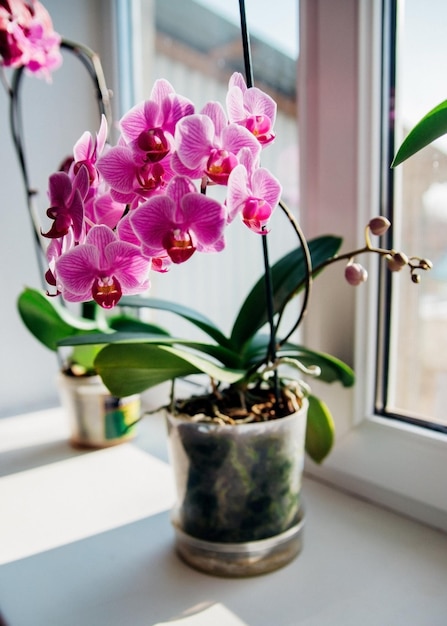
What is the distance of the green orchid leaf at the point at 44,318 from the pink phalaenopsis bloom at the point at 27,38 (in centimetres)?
33

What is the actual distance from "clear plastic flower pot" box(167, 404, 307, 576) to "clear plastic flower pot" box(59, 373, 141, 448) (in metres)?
0.34

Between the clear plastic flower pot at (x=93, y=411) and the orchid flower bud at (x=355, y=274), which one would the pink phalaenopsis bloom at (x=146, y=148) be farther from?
the clear plastic flower pot at (x=93, y=411)

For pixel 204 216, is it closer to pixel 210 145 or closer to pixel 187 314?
pixel 210 145

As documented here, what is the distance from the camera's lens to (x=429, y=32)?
676 millimetres

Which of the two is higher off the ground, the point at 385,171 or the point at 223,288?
the point at 385,171

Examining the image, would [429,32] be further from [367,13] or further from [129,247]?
[129,247]

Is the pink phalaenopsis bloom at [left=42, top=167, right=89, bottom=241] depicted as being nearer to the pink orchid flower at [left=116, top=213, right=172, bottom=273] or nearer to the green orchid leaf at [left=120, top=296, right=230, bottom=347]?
the pink orchid flower at [left=116, top=213, right=172, bottom=273]

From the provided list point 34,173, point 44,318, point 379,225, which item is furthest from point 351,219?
point 34,173

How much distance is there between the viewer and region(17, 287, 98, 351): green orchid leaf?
0.81 meters

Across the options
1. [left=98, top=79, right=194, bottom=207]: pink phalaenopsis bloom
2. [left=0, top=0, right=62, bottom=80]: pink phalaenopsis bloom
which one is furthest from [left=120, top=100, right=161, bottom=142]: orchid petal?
[left=0, top=0, right=62, bottom=80]: pink phalaenopsis bloom

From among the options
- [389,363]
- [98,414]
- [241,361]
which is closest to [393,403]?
[389,363]

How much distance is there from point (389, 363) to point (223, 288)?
50cm

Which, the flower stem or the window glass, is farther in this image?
the window glass

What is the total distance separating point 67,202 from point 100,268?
0.06m
